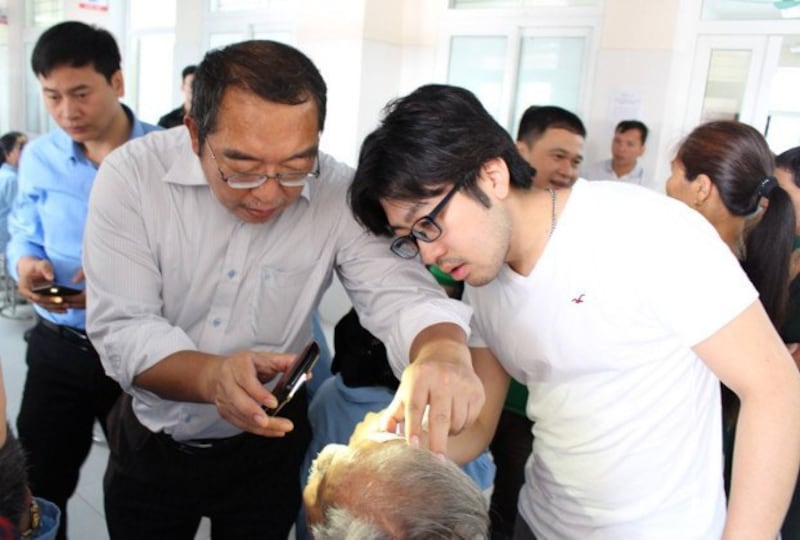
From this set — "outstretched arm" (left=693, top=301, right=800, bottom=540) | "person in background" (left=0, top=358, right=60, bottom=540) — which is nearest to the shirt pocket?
"person in background" (left=0, top=358, right=60, bottom=540)

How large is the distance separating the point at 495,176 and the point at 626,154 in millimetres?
3612

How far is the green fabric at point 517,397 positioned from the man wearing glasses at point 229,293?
2.40 feet

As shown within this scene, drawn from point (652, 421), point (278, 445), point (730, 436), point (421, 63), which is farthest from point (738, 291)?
point (421, 63)

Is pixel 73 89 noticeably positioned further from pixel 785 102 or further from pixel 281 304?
pixel 785 102

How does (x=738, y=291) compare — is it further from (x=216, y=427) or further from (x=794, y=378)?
(x=216, y=427)

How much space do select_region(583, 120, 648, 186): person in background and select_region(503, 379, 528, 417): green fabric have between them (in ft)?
8.85

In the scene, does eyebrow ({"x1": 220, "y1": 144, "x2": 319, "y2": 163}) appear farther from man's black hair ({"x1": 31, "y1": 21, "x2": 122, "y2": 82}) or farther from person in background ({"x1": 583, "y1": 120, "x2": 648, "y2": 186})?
person in background ({"x1": 583, "y1": 120, "x2": 648, "y2": 186})

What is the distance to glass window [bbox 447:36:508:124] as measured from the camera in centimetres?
559

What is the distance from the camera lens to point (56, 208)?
2.06 meters

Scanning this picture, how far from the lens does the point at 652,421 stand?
1221 mm

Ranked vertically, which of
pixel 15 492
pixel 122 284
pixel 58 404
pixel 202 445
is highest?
pixel 122 284

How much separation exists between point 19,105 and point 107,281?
9682 mm

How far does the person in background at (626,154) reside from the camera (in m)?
4.46

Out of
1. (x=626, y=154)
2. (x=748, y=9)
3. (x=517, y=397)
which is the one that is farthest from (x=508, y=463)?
(x=748, y=9)
